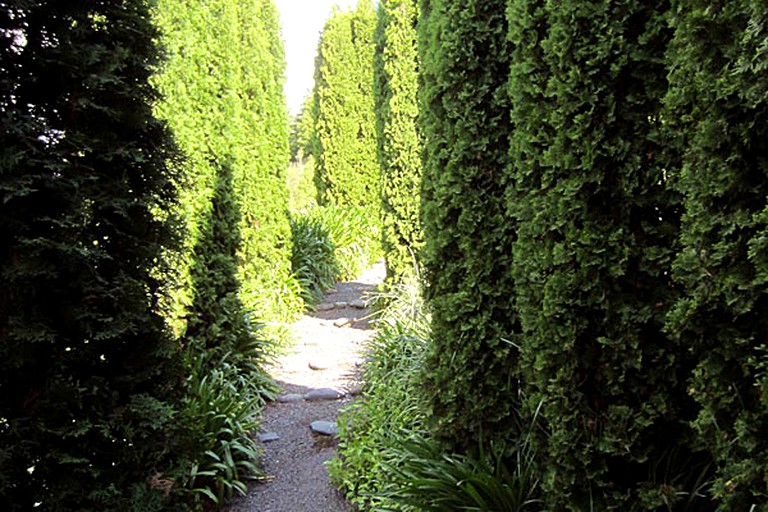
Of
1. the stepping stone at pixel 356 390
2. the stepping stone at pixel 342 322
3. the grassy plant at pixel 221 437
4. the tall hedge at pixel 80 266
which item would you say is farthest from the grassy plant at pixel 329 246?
the tall hedge at pixel 80 266

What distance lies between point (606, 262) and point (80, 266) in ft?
6.77

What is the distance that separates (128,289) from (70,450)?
0.67m

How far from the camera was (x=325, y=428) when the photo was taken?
15.0 ft

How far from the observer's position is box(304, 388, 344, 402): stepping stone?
531cm

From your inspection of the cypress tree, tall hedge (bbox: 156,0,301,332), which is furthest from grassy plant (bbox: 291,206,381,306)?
the cypress tree

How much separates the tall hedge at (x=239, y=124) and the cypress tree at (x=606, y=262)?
5.66 ft

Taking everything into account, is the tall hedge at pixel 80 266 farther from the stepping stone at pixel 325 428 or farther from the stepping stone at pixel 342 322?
the stepping stone at pixel 342 322

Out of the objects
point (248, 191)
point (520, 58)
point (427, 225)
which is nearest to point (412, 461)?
point (427, 225)

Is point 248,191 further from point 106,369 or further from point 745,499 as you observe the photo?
point 745,499

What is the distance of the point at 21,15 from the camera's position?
223cm

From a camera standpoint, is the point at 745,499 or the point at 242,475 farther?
the point at 242,475

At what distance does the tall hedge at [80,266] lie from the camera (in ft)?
7.17

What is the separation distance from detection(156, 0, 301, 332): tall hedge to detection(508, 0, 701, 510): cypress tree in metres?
1.73

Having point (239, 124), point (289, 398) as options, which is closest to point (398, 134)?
point (239, 124)
